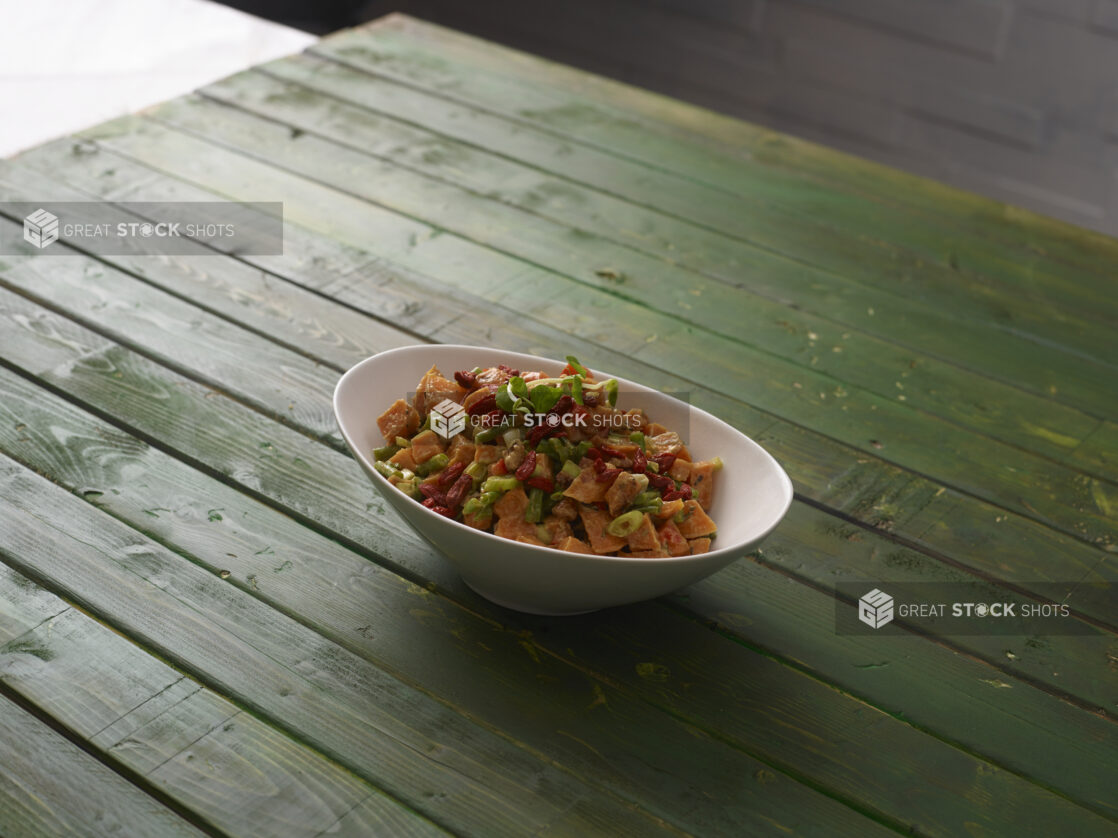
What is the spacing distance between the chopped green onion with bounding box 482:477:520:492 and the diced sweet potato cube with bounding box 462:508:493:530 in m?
0.02

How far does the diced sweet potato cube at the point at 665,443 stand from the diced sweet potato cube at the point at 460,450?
0.17 metres

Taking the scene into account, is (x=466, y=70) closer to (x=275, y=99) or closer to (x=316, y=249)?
(x=275, y=99)

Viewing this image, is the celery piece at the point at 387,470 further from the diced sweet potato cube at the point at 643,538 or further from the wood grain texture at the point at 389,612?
the diced sweet potato cube at the point at 643,538

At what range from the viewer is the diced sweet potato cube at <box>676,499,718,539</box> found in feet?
3.30

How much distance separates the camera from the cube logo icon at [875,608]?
1096 mm

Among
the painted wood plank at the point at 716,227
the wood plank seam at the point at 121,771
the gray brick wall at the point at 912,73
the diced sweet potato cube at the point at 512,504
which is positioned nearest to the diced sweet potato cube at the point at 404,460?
the diced sweet potato cube at the point at 512,504

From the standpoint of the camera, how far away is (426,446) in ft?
3.40

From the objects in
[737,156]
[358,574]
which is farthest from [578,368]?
[737,156]

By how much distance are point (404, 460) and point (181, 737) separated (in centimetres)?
30

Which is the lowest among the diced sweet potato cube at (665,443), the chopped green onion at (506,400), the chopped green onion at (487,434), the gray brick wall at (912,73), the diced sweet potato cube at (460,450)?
the gray brick wall at (912,73)

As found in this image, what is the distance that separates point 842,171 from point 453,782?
1.58 m

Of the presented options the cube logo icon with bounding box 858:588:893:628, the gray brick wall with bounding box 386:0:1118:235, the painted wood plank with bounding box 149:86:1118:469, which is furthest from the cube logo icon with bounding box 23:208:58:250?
the gray brick wall with bounding box 386:0:1118:235

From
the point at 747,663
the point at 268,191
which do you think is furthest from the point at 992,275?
the point at 268,191

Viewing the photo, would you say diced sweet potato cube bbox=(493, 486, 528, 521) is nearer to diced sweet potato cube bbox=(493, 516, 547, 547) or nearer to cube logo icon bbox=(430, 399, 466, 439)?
diced sweet potato cube bbox=(493, 516, 547, 547)
